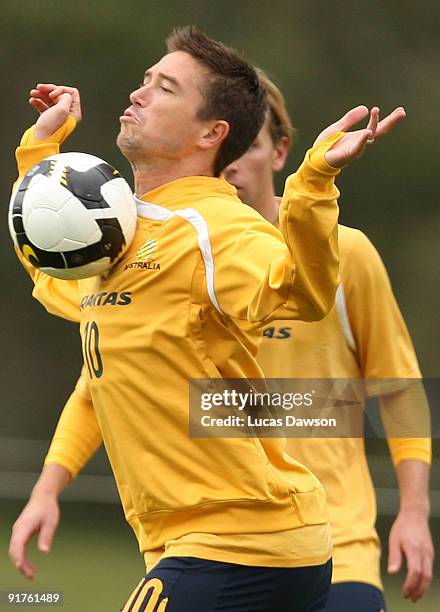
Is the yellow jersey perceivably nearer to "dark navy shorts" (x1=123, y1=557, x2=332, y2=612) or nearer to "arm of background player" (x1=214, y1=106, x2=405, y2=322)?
"dark navy shorts" (x1=123, y1=557, x2=332, y2=612)

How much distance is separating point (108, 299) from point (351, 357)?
1.12 metres

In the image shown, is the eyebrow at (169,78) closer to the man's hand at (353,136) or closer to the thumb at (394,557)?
the man's hand at (353,136)

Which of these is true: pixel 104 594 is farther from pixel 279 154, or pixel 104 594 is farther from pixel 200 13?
pixel 200 13

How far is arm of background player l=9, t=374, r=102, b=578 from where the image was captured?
12.3ft

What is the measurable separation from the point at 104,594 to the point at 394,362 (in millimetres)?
5205

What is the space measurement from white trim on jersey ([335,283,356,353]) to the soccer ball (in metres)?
0.96


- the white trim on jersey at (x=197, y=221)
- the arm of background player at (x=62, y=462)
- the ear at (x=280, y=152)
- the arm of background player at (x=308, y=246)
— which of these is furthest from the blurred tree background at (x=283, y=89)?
the arm of background player at (x=308, y=246)

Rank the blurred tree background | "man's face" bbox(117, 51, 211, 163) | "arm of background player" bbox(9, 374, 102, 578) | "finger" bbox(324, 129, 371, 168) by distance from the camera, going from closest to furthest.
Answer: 1. "finger" bbox(324, 129, 371, 168)
2. "man's face" bbox(117, 51, 211, 163)
3. "arm of background player" bbox(9, 374, 102, 578)
4. the blurred tree background

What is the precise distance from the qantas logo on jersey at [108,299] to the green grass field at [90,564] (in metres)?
4.23

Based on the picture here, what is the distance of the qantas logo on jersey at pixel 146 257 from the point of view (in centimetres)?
335

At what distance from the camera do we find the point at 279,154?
4.79 meters

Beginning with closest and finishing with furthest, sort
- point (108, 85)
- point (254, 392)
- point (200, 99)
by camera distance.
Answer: point (254, 392) → point (200, 99) → point (108, 85)

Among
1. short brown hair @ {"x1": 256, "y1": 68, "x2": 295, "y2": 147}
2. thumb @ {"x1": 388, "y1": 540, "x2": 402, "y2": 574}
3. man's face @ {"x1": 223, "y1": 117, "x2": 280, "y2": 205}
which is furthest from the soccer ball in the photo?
short brown hair @ {"x1": 256, "y1": 68, "x2": 295, "y2": 147}

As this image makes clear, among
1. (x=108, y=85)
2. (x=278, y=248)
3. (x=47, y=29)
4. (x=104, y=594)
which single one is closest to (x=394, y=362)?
(x=278, y=248)
